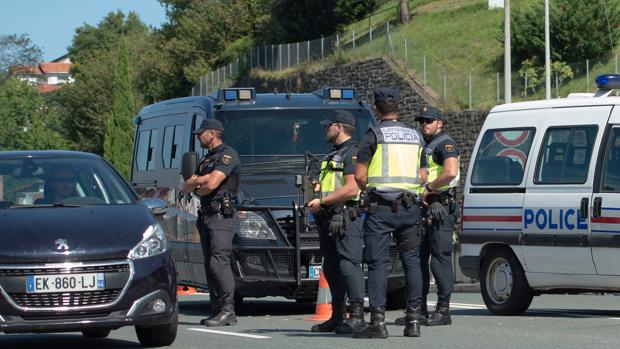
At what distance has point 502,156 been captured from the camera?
47.2ft

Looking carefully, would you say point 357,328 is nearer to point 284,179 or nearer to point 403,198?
point 403,198

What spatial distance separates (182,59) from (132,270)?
254ft

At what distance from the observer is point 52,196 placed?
11.4 m

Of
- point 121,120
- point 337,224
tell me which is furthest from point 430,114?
point 121,120

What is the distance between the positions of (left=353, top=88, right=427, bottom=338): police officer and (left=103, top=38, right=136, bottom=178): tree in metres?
81.7

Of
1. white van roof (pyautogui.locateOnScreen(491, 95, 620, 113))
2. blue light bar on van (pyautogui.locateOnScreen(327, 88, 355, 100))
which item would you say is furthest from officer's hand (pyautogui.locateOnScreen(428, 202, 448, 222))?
blue light bar on van (pyautogui.locateOnScreen(327, 88, 355, 100))

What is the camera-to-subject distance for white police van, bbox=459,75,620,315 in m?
13.1

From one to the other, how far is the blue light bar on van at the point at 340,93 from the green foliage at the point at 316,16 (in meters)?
52.5

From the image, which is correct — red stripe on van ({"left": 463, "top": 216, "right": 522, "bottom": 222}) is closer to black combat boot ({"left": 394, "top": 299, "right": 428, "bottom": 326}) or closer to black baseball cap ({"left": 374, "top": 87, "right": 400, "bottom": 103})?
black combat boot ({"left": 394, "top": 299, "right": 428, "bottom": 326})

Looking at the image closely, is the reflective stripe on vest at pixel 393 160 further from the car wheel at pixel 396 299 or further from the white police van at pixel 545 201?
the car wheel at pixel 396 299

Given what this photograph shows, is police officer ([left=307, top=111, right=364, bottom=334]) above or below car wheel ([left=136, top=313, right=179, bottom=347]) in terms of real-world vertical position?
above

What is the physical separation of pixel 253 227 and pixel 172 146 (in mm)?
3022

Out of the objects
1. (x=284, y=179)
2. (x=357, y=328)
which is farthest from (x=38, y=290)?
(x=284, y=179)

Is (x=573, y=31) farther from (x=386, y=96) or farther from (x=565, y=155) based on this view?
(x=386, y=96)
